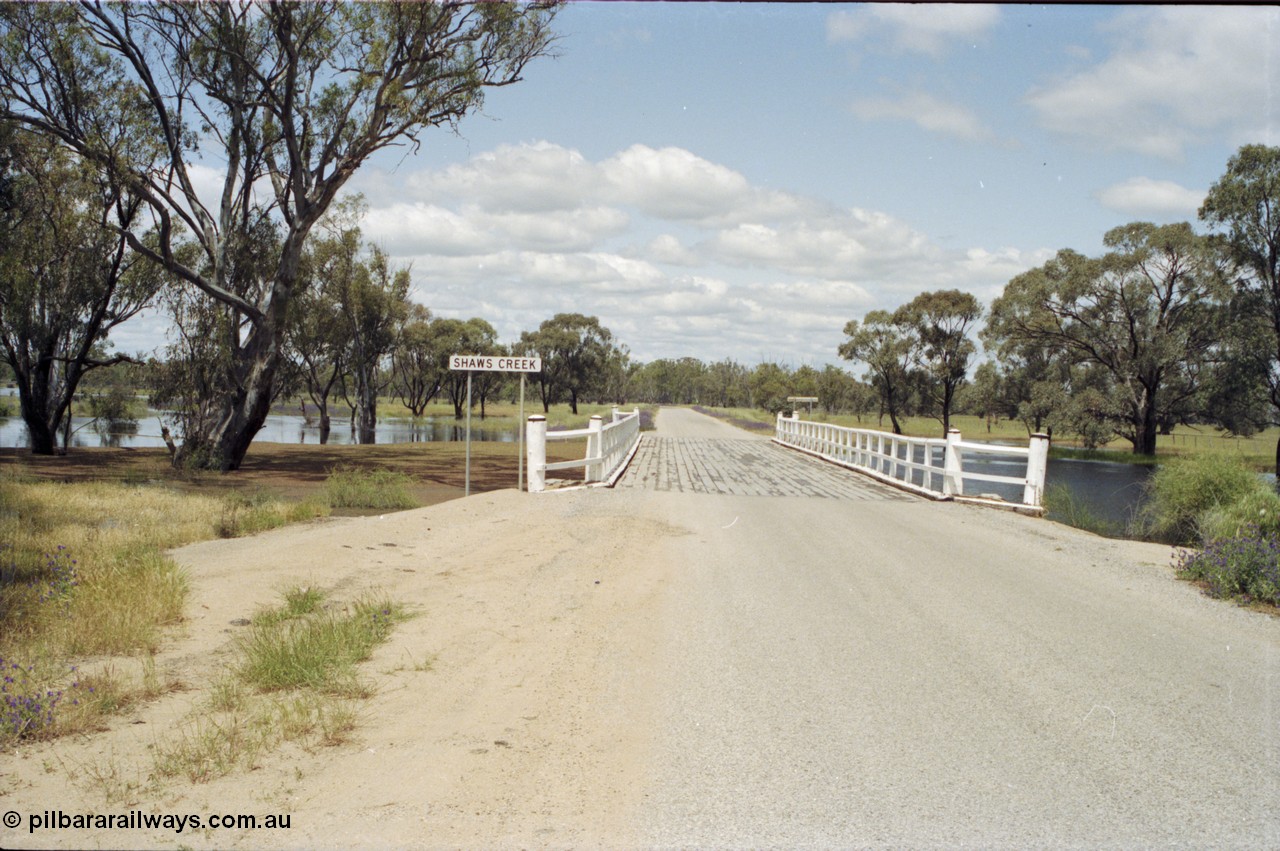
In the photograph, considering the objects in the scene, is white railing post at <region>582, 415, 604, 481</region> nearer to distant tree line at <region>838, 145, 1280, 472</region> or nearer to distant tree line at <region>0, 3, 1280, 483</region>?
distant tree line at <region>0, 3, 1280, 483</region>

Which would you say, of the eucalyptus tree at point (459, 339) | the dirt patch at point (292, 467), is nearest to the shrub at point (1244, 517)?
the dirt patch at point (292, 467)

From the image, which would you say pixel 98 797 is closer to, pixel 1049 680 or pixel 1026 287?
pixel 1049 680

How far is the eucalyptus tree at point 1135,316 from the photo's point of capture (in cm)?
4853

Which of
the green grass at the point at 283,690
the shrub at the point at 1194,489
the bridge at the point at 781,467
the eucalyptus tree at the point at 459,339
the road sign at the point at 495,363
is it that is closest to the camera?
the green grass at the point at 283,690

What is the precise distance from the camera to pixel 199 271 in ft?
99.6

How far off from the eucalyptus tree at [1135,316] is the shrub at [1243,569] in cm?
4403

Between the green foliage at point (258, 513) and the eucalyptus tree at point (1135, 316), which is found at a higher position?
the eucalyptus tree at point (1135, 316)

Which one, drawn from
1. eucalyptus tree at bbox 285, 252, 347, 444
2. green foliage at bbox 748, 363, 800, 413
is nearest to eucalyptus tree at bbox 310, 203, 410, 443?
eucalyptus tree at bbox 285, 252, 347, 444

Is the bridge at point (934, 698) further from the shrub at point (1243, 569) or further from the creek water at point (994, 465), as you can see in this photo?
the creek water at point (994, 465)

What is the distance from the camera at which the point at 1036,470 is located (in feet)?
50.6

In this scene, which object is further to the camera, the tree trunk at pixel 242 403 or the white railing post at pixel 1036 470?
the tree trunk at pixel 242 403

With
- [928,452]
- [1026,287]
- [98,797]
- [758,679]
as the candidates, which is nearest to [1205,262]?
[1026,287]

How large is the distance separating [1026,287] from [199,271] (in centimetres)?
4433

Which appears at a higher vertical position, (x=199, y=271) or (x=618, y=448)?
(x=199, y=271)
